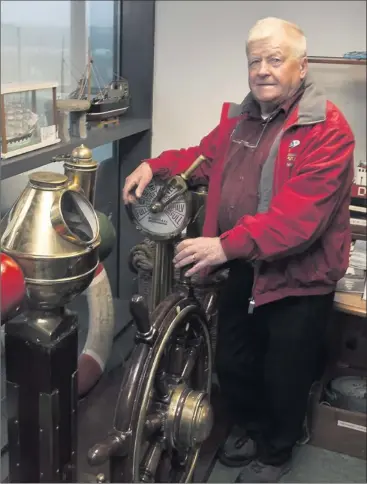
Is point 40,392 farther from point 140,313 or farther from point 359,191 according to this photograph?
point 359,191

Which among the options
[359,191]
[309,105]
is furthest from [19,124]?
[359,191]

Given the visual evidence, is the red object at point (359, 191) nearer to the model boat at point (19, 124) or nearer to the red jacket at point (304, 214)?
the red jacket at point (304, 214)

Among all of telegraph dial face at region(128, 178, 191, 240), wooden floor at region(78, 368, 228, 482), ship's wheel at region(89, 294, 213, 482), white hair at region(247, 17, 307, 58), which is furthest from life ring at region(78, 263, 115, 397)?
white hair at region(247, 17, 307, 58)

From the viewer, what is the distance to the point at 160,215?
1.32 meters

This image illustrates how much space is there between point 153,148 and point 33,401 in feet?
2.63

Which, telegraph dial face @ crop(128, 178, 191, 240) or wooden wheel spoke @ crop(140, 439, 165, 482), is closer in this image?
wooden wheel spoke @ crop(140, 439, 165, 482)

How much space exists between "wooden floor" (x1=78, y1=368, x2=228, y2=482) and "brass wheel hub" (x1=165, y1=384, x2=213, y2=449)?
0.29m

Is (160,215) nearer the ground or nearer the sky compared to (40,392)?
nearer the sky

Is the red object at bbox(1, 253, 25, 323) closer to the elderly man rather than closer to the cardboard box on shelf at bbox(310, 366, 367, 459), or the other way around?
the elderly man

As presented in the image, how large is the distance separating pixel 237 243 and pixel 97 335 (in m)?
0.59

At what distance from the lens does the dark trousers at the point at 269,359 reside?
4.33ft

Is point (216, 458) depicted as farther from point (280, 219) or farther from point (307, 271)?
point (280, 219)

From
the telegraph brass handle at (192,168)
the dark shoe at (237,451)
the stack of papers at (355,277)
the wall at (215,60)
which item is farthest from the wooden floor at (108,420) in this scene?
the wall at (215,60)

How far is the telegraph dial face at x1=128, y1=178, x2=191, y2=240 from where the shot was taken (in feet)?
4.32
